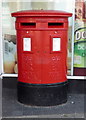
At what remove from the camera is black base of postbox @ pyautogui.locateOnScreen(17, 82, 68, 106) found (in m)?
4.66

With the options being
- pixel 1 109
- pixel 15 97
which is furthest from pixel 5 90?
pixel 1 109

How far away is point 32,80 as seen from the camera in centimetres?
466

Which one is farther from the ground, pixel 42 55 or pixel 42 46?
pixel 42 46

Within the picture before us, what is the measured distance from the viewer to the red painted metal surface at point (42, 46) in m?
4.43

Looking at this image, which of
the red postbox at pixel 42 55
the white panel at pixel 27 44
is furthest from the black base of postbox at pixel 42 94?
the white panel at pixel 27 44

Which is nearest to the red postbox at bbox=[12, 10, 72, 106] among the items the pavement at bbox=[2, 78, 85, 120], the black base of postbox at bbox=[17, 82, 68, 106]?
the black base of postbox at bbox=[17, 82, 68, 106]

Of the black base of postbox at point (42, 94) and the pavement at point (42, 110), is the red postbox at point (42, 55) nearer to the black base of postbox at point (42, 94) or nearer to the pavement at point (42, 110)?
the black base of postbox at point (42, 94)

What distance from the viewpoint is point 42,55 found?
4.54 meters

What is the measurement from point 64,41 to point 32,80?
0.91 meters

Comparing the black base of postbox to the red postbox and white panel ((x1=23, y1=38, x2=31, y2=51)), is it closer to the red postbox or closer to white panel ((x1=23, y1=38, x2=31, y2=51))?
the red postbox

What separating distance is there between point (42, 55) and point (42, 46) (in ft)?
0.52

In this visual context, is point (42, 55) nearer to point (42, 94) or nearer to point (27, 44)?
point (27, 44)

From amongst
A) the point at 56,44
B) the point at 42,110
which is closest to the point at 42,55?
the point at 56,44

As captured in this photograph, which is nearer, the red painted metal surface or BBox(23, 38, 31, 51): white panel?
the red painted metal surface
